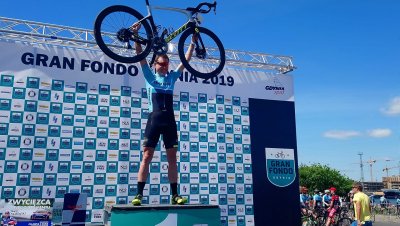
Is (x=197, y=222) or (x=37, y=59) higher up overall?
(x=37, y=59)

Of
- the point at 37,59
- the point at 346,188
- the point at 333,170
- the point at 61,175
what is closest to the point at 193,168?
the point at 61,175

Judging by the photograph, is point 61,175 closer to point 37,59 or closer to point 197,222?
point 37,59

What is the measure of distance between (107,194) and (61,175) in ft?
3.32

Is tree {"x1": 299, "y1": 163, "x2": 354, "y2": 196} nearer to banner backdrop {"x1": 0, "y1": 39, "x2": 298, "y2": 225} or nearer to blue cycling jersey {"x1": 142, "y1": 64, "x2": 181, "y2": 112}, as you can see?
banner backdrop {"x1": 0, "y1": 39, "x2": 298, "y2": 225}

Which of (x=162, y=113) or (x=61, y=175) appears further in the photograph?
(x=61, y=175)

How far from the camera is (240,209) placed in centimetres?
859

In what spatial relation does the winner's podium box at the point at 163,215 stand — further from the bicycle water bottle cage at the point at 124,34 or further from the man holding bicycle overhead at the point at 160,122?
the bicycle water bottle cage at the point at 124,34

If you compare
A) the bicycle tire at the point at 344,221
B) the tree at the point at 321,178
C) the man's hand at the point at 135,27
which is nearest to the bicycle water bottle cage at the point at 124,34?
the man's hand at the point at 135,27

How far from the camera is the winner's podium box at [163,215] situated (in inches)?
149

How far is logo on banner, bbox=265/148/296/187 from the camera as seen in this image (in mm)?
9031

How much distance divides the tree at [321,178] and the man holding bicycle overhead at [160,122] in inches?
1461

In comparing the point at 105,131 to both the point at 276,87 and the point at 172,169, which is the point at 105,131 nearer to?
the point at 172,169

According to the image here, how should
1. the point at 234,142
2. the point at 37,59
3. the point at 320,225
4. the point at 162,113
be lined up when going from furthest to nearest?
1. the point at 320,225
2. the point at 234,142
3. the point at 37,59
4. the point at 162,113

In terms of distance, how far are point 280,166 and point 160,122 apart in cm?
545
